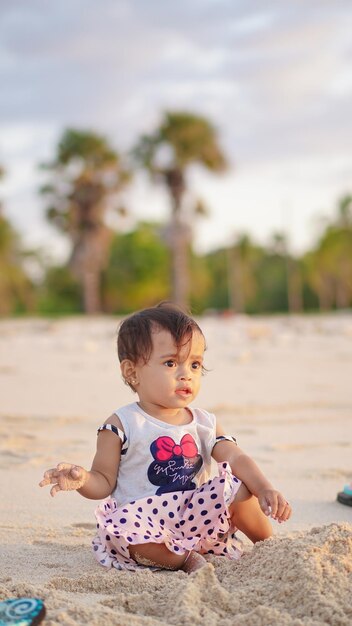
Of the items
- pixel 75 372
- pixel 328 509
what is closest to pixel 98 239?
pixel 75 372

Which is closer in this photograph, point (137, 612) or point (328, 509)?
point (137, 612)

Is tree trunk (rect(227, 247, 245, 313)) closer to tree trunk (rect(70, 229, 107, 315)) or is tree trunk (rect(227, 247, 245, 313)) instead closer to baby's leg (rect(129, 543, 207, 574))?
tree trunk (rect(70, 229, 107, 315))

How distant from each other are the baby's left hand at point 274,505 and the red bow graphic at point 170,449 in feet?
0.94

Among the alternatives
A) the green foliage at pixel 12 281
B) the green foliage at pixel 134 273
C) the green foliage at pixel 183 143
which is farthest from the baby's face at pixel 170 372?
the green foliage at pixel 134 273

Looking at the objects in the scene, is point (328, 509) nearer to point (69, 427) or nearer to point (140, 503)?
point (140, 503)

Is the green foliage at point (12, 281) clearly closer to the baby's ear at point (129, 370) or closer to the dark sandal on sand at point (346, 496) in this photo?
the dark sandal on sand at point (346, 496)

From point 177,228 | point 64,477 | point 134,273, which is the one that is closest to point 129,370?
point 64,477

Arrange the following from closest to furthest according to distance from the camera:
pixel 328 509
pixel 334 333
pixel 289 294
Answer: pixel 328 509
pixel 334 333
pixel 289 294

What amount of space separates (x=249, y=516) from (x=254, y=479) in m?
0.13

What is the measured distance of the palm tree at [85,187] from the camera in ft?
73.5

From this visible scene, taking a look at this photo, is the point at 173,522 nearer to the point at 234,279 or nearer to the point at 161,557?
the point at 161,557

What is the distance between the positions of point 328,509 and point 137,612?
4.36 ft

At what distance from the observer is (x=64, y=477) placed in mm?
2195

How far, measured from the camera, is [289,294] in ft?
143
